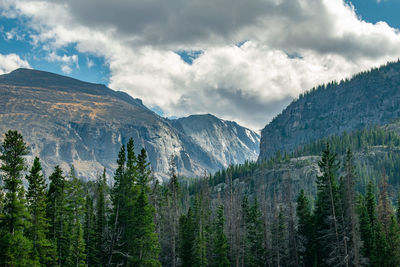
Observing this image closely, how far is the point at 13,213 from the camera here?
36.2 metres

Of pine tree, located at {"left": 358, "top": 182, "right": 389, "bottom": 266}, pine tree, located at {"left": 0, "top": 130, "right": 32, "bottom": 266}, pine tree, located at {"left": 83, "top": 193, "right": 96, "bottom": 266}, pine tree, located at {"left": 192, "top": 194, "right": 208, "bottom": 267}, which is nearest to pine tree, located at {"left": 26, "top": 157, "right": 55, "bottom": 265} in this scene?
pine tree, located at {"left": 0, "top": 130, "right": 32, "bottom": 266}

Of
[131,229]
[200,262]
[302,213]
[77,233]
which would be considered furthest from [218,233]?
[77,233]

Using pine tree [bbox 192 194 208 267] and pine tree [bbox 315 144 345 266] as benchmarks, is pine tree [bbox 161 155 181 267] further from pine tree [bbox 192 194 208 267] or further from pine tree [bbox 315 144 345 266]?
pine tree [bbox 315 144 345 266]

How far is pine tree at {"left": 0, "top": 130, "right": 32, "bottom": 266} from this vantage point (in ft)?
117

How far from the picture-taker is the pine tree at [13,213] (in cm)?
3569

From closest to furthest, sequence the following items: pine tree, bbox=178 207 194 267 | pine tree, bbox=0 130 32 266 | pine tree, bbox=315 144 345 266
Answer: pine tree, bbox=0 130 32 266 → pine tree, bbox=315 144 345 266 → pine tree, bbox=178 207 194 267

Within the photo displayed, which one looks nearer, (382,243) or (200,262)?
(382,243)

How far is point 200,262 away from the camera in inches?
2391

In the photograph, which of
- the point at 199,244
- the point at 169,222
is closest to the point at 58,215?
the point at 199,244

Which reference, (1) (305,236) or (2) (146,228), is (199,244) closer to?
(2) (146,228)

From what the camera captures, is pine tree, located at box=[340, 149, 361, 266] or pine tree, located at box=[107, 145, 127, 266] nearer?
pine tree, located at box=[340, 149, 361, 266]

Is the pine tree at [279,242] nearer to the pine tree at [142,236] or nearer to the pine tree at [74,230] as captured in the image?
the pine tree at [142,236]

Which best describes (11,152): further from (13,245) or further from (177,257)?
(177,257)

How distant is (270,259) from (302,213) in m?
9.28
